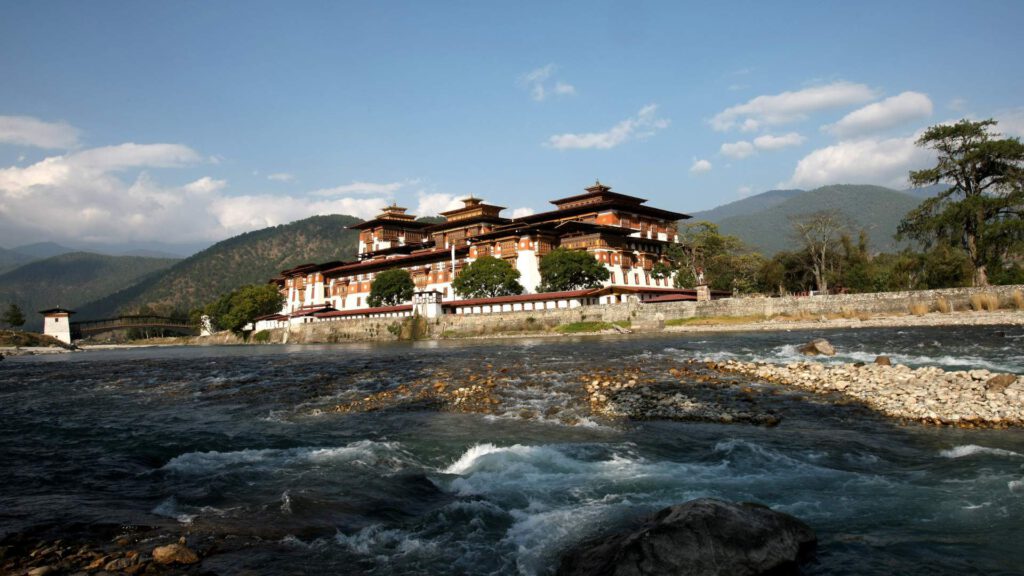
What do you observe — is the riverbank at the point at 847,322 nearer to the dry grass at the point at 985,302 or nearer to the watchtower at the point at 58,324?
the dry grass at the point at 985,302

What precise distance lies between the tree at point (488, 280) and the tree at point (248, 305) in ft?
146

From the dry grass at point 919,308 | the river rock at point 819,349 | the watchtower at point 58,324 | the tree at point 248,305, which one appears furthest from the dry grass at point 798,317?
the watchtower at point 58,324

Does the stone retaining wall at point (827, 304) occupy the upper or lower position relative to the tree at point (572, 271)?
lower

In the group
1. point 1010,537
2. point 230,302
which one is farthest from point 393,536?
point 230,302

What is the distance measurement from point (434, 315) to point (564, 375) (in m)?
49.0

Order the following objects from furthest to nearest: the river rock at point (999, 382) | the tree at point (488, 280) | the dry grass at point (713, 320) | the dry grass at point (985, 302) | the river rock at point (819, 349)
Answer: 1. the tree at point (488, 280)
2. the dry grass at point (713, 320)
3. the dry grass at point (985, 302)
4. the river rock at point (819, 349)
5. the river rock at point (999, 382)

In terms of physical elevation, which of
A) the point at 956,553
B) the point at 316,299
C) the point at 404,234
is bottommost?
the point at 956,553

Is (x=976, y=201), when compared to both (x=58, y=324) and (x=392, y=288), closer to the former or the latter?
(x=392, y=288)

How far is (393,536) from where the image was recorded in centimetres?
848

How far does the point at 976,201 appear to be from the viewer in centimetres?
5062

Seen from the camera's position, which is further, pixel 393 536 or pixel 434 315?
pixel 434 315

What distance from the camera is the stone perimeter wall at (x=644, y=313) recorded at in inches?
1882

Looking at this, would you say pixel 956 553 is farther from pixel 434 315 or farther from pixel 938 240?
pixel 434 315

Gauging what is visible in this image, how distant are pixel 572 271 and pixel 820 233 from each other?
30349 mm
